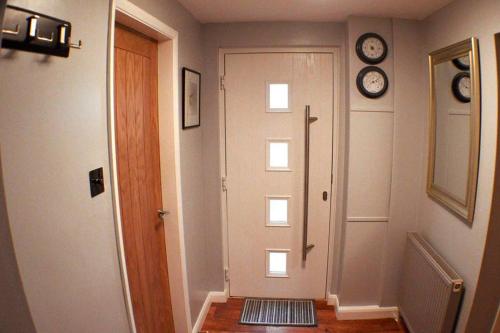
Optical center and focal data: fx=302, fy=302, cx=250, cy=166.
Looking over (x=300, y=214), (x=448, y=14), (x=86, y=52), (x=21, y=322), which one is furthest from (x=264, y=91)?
(x=21, y=322)

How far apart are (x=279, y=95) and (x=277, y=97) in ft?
0.07

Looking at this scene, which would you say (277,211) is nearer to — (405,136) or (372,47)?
(405,136)

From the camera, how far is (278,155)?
2484 millimetres

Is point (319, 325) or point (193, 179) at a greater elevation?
point (193, 179)

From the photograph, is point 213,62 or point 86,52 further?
point 213,62

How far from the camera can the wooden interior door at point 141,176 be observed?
151 cm

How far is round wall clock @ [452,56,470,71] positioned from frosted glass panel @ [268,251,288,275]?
1836 mm

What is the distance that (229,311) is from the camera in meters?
2.59

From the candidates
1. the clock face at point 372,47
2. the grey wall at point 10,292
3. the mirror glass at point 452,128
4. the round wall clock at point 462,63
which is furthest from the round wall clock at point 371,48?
the grey wall at point 10,292

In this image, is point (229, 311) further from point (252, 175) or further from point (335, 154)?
point (335, 154)

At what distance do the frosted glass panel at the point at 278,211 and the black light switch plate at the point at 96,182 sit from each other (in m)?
1.61

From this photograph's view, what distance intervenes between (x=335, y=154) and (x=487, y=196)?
1076 millimetres

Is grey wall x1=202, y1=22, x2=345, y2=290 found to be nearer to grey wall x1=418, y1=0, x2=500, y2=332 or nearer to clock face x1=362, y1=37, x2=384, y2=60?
clock face x1=362, y1=37, x2=384, y2=60

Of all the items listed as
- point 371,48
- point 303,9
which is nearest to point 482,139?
point 371,48
